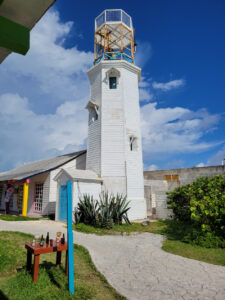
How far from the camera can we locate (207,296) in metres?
3.20

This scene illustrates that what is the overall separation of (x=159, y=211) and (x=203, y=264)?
7911mm

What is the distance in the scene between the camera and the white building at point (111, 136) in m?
11.9

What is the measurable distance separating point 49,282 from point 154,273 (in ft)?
6.91

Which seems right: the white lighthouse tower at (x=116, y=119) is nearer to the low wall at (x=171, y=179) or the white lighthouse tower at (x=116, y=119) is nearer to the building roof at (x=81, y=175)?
the building roof at (x=81, y=175)

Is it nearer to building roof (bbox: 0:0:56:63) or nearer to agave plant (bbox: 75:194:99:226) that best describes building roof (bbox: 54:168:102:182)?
agave plant (bbox: 75:194:99:226)

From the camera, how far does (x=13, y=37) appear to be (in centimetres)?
153

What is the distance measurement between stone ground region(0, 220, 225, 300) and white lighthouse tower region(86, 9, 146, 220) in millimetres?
5977

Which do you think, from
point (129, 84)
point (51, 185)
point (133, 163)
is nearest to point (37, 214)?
point (51, 185)

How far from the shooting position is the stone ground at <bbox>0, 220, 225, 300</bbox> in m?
3.29

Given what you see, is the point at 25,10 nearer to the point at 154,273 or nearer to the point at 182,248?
the point at 154,273

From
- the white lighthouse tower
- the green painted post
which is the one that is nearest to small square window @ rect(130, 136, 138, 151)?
the white lighthouse tower

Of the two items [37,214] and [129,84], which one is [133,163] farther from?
[37,214]

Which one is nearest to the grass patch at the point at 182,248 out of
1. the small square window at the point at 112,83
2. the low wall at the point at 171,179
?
the low wall at the point at 171,179

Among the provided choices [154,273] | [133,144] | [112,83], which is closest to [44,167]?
[133,144]
